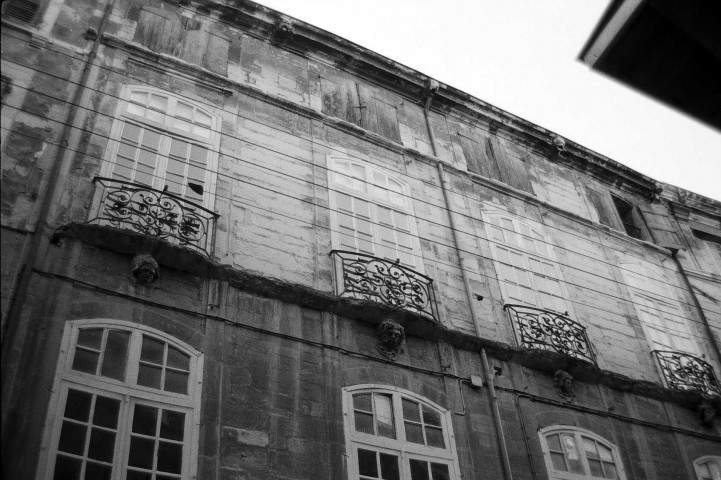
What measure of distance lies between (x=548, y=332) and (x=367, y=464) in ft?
14.8

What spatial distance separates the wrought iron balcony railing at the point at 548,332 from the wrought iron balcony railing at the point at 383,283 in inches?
62.2

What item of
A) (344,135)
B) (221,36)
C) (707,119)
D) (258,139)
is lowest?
(707,119)

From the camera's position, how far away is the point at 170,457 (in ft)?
23.3

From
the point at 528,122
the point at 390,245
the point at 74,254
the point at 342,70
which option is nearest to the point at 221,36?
the point at 342,70

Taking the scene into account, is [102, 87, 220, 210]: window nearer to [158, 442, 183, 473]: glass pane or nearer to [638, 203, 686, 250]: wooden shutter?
[158, 442, 183, 473]: glass pane

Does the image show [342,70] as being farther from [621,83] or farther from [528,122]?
[621,83]

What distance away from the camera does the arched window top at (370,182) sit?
11.5 meters

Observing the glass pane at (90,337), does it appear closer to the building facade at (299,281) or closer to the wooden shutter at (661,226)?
the building facade at (299,281)

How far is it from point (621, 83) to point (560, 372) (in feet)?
29.0

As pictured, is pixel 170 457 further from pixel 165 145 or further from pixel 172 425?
pixel 165 145

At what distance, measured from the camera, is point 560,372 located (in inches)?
419

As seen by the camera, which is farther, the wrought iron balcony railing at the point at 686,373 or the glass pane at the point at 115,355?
the wrought iron balcony railing at the point at 686,373

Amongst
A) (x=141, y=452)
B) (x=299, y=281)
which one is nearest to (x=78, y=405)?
(x=141, y=452)

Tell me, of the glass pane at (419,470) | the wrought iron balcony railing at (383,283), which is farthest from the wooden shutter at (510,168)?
the glass pane at (419,470)
